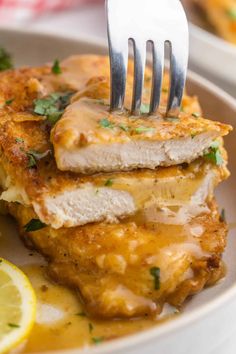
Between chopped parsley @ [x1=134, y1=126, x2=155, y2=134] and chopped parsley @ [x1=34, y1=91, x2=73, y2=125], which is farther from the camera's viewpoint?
chopped parsley @ [x1=34, y1=91, x2=73, y2=125]

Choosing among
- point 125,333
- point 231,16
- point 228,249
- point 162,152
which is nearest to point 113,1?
point 162,152

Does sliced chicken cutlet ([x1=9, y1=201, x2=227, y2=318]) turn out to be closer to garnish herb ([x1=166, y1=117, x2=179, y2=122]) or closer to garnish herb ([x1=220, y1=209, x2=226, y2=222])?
garnish herb ([x1=220, y1=209, x2=226, y2=222])

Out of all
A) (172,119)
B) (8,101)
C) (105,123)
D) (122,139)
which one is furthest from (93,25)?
(122,139)

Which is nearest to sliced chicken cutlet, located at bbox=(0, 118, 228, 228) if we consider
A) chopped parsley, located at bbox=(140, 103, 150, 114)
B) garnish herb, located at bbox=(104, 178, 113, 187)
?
garnish herb, located at bbox=(104, 178, 113, 187)

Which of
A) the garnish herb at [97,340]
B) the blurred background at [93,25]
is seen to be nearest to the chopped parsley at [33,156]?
the garnish herb at [97,340]

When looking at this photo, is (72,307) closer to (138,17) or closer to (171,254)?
(171,254)
